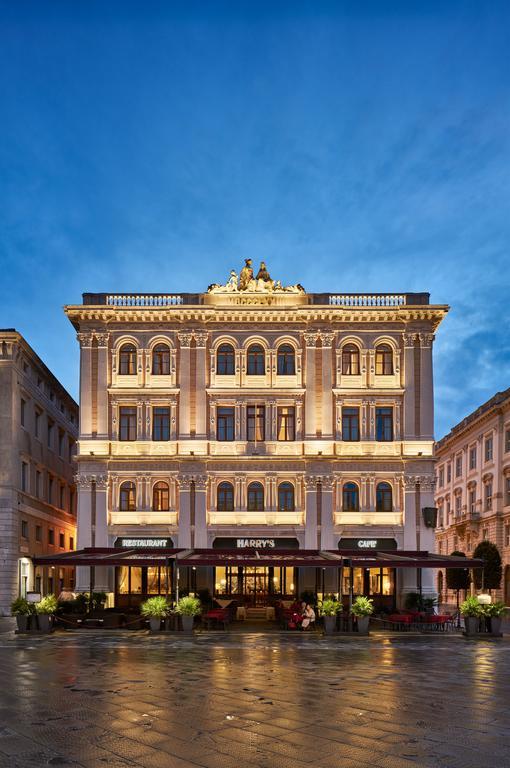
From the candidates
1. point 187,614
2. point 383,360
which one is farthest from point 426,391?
point 187,614

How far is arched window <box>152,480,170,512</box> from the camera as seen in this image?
4688cm

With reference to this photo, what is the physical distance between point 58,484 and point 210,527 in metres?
18.9

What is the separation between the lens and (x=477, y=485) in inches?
2813

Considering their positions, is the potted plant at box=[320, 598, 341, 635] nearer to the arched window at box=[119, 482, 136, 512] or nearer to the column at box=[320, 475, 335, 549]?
the column at box=[320, 475, 335, 549]

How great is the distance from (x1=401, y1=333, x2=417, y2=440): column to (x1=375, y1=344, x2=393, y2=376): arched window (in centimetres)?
92

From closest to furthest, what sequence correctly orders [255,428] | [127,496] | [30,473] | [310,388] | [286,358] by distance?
[127,496], [310,388], [255,428], [286,358], [30,473]

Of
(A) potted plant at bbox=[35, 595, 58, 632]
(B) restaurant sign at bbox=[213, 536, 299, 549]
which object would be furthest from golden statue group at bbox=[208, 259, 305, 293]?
(A) potted plant at bbox=[35, 595, 58, 632]

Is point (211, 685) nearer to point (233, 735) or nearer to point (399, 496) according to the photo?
point (233, 735)

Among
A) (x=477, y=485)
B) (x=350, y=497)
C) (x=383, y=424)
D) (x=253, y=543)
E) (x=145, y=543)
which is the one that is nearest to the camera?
(x=253, y=543)

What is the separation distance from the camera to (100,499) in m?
46.5

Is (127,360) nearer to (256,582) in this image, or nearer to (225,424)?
(225,424)

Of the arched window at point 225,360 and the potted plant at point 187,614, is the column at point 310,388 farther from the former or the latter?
the potted plant at point 187,614

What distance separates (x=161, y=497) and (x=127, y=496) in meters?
2.00

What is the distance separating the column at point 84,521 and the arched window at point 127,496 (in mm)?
1779
